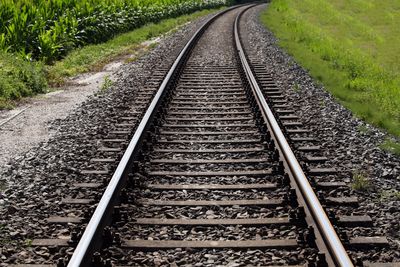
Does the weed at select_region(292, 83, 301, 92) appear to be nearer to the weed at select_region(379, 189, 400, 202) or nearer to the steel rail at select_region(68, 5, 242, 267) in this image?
the steel rail at select_region(68, 5, 242, 267)

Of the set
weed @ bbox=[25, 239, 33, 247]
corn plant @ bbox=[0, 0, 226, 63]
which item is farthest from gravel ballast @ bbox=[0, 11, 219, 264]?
corn plant @ bbox=[0, 0, 226, 63]

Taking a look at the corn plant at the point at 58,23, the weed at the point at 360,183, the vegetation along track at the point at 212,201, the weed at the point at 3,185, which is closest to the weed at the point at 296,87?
the vegetation along track at the point at 212,201

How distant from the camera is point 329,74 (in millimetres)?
11852

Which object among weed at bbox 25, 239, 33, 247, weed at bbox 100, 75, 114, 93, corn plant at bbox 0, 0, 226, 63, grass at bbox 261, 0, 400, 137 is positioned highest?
corn plant at bbox 0, 0, 226, 63

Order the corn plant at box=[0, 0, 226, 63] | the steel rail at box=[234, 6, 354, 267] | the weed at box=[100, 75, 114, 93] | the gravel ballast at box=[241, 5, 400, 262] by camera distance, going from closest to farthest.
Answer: the steel rail at box=[234, 6, 354, 267] < the gravel ballast at box=[241, 5, 400, 262] < the weed at box=[100, 75, 114, 93] < the corn plant at box=[0, 0, 226, 63]

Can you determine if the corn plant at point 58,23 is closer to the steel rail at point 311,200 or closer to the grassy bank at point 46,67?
the grassy bank at point 46,67

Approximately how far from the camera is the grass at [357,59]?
892 cm

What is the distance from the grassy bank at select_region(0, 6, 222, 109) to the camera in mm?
10047

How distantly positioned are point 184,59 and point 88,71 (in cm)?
276

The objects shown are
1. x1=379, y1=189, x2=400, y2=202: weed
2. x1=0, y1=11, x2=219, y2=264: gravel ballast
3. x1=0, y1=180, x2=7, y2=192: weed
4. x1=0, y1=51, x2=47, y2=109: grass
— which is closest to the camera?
x1=0, y1=11, x2=219, y2=264: gravel ballast

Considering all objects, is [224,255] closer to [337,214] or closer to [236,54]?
[337,214]

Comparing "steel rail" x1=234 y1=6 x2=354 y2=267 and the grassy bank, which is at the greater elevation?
the grassy bank

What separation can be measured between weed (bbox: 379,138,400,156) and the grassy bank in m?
6.91

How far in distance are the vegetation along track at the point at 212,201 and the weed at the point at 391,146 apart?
1.04m
